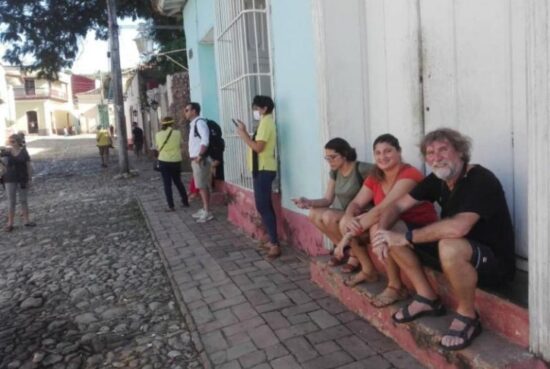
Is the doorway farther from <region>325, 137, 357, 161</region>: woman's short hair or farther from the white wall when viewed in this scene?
<region>325, 137, 357, 161</region>: woman's short hair

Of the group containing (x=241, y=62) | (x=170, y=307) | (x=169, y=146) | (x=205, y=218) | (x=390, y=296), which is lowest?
(x=170, y=307)

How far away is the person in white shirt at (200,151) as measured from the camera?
22.4 ft

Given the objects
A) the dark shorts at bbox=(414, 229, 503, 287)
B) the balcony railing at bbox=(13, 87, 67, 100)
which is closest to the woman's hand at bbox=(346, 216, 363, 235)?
the dark shorts at bbox=(414, 229, 503, 287)

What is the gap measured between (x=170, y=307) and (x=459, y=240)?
2.46m

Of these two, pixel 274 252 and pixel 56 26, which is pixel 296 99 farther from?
pixel 56 26

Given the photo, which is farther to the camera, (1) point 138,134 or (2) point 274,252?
(1) point 138,134

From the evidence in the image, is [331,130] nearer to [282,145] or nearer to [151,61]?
[282,145]

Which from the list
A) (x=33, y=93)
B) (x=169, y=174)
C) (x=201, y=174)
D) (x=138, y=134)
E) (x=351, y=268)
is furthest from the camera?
(x=33, y=93)

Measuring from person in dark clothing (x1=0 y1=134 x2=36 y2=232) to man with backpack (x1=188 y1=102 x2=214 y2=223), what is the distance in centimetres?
288

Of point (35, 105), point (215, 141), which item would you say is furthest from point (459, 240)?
point (35, 105)

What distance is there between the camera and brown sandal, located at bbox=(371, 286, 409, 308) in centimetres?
306

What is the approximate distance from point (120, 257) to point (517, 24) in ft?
14.9

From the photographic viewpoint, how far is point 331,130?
158 inches

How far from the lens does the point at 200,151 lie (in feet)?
22.4
